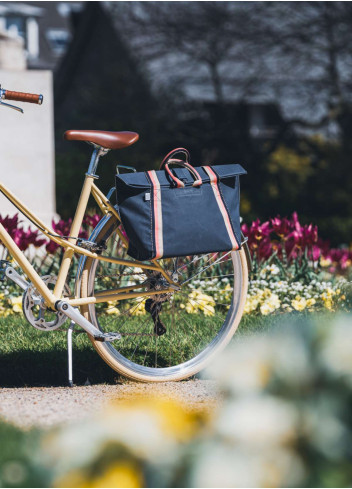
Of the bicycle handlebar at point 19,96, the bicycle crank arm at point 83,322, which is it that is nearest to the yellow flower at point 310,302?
the bicycle crank arm at point 83,322

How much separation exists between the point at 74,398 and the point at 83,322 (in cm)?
33

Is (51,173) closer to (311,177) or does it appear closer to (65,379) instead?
(65,379)

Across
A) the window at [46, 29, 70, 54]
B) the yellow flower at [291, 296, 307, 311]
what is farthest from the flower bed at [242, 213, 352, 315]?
the window at [46, 29, 70, 54]

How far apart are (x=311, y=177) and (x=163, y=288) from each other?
9622 millimetres

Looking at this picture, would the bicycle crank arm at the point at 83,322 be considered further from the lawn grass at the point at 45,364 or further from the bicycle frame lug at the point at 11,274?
the lawn grass at the point at 45,364

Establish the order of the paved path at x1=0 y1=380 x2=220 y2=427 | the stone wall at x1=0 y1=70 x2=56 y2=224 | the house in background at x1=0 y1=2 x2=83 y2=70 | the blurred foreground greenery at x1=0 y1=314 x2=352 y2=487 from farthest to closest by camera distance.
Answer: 1. the house in background at x1=0 y1=2 x2=83 y2=70
2. the stone wall at x1=0 y1=70 x2=56 y2=224
3. the paved path at x1=0 y1=380 x2=220 y2=427
4. the blurred foreground greenery at x1=0 y1=314 x2=352 y2=487

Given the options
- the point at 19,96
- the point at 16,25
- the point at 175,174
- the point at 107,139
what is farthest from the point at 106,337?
the point at 16,25

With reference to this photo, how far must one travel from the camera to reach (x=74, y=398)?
312cm

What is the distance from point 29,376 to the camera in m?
3.60

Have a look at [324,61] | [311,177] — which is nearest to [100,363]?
[311,177]

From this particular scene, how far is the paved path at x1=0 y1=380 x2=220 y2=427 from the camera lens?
277cm

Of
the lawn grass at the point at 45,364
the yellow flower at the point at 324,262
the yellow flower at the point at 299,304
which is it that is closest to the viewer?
the lawn grass at the point at 45,364

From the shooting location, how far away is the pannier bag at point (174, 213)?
10.2ft

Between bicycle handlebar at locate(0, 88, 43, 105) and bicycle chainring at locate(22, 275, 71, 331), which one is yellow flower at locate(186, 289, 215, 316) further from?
bicycle handlebar at locate(0, 88, 43, 105)
